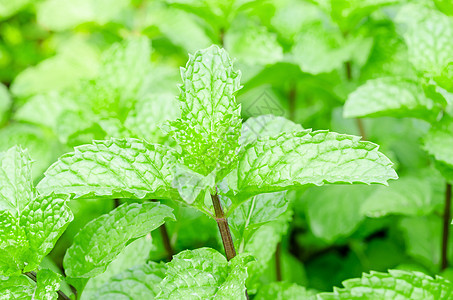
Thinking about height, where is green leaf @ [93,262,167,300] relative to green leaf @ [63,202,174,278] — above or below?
→ below

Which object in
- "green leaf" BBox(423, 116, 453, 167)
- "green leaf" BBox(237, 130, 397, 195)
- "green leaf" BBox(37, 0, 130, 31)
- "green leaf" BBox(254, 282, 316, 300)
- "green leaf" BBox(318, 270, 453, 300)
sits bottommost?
"green leaf" BBox(254, 282, 316, 300)

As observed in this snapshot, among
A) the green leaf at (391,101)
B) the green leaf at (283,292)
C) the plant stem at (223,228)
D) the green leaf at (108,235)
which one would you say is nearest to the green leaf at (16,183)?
the green leaf at (108,235)

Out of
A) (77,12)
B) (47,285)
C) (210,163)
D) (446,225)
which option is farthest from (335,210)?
(77,12)

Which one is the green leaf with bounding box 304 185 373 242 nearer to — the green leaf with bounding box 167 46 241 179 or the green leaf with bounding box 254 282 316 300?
the green leaf with bounding box 254 282 316 300

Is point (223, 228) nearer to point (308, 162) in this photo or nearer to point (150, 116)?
point (308, 162)

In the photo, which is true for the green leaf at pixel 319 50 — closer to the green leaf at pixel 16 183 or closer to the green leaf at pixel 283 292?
the green leaf at pixel 283 292

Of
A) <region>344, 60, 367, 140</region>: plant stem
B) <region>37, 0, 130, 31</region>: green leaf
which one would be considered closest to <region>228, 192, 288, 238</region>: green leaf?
<region>344, 60, 367, 140</region>: plant stem
